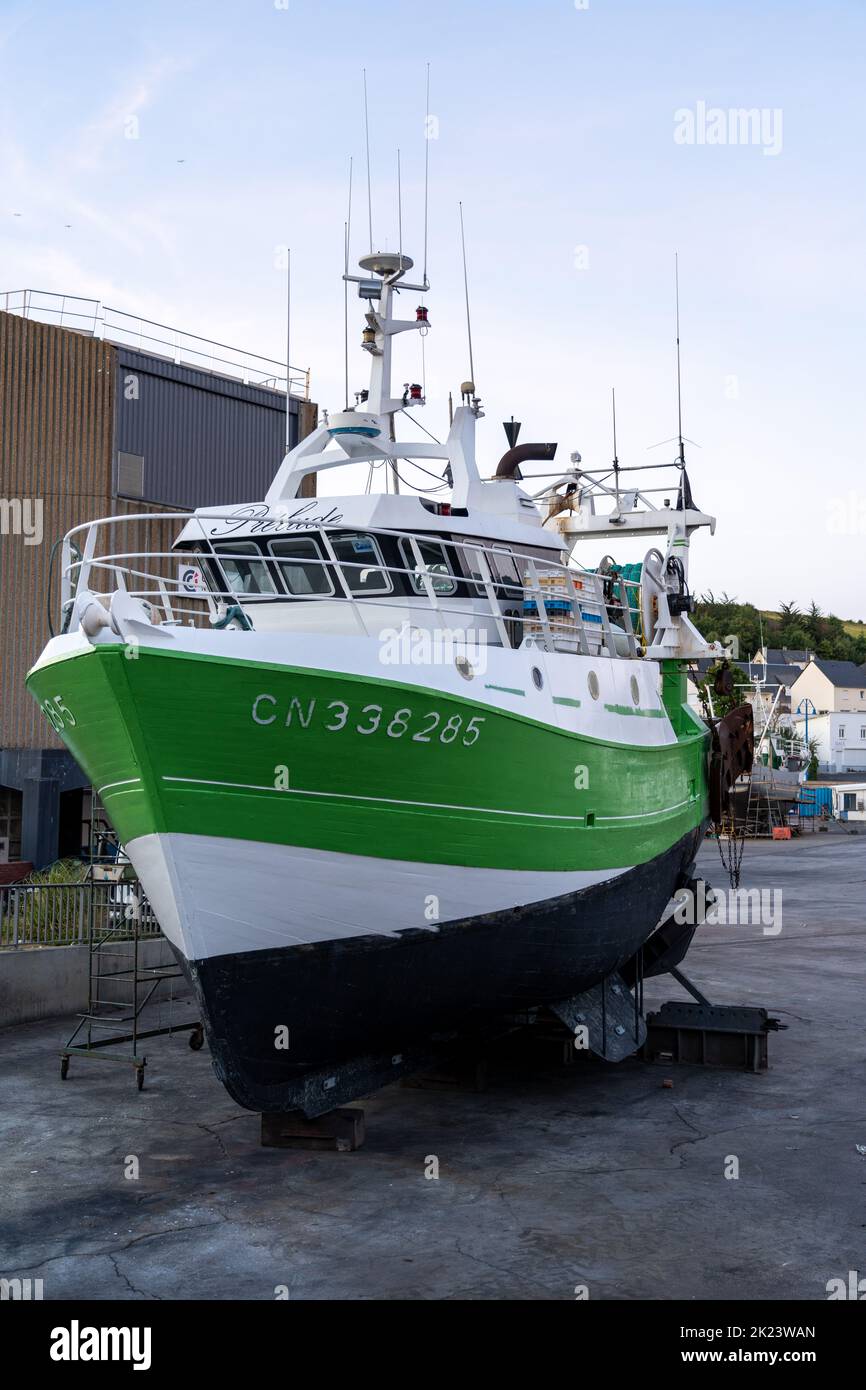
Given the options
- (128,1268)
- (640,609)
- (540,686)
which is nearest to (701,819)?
(640,609)

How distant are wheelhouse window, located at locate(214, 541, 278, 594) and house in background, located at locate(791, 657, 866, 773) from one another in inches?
2713

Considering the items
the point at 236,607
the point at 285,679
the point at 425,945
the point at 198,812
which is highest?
the point at 236,607

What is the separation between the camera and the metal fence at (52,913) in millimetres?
13820

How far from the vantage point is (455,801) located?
8734mm

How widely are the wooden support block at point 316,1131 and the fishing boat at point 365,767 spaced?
36 centimetres

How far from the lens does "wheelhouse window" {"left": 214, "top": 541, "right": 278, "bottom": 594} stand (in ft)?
35.1

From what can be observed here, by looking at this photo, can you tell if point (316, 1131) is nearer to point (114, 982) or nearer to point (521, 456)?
point (114, 982)

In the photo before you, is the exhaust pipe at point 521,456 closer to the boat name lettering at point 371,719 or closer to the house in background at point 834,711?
the boat name lettering at point 371,719

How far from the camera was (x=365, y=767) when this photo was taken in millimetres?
8188

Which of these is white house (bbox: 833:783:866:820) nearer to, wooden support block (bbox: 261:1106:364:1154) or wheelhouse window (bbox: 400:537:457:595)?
wheelhouse window (bbox: 400:537:457:595)

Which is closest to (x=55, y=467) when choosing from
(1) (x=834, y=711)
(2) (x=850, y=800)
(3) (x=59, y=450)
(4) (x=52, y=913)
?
(3) (x=59, y=450)

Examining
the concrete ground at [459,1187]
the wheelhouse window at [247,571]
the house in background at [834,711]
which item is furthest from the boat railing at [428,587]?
the house in background at [834,711]
